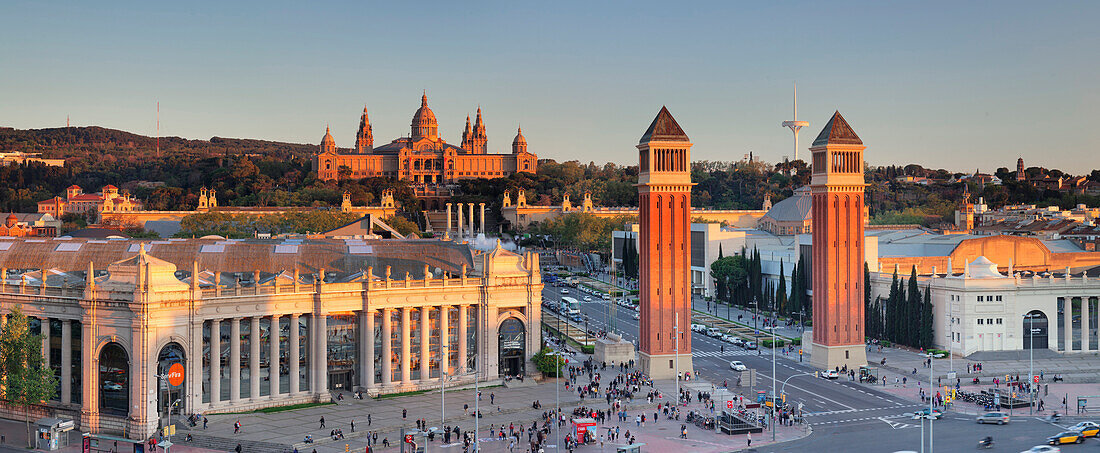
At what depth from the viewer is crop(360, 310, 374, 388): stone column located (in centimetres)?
8219

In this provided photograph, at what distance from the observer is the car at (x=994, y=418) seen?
3046 inches

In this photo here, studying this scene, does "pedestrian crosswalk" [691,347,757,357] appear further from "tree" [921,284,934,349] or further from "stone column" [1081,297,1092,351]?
"stone column" [1081,297,1092,351]

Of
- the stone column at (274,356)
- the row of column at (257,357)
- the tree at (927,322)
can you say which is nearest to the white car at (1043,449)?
the tree at (927,322)

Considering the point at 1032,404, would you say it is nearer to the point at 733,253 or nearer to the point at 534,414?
the point at 534,414

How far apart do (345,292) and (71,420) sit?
19569 mm

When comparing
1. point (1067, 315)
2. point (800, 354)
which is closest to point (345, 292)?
point (800, 354)

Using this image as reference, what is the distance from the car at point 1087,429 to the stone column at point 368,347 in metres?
47.2

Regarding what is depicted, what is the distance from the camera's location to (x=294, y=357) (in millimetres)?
79688

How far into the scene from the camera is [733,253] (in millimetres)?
161375

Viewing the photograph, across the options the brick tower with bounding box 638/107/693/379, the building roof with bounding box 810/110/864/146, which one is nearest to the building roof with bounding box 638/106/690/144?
the brick tower with bounding box 638/107/693/379

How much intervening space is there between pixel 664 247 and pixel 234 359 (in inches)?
1511

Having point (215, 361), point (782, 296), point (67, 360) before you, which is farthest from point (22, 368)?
point (782, 296)

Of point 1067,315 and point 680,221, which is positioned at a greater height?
point 680,221

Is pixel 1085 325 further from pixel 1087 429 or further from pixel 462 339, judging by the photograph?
pixel 462 339
